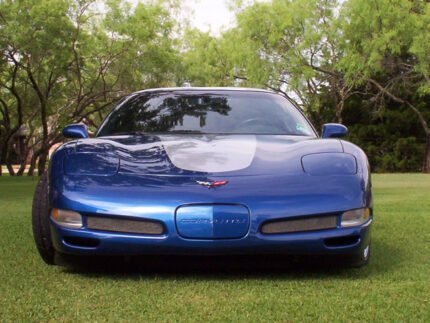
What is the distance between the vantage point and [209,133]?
184 inches

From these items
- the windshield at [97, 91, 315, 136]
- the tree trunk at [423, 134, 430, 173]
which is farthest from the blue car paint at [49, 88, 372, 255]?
the tree trunk at [423, 134, 430, 173]

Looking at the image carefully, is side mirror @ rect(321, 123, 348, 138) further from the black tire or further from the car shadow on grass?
the black tire

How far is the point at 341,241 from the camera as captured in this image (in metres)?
3.77

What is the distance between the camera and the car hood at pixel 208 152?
12.6ft

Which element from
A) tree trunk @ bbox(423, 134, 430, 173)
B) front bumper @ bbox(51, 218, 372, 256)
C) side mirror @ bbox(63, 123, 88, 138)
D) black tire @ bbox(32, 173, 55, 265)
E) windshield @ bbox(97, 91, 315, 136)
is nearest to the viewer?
front bumper @ bbox(51, 218, 372, 256)

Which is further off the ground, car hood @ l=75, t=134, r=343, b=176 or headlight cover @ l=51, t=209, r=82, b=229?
car hood @ l=75, t=134, r=343, b=176

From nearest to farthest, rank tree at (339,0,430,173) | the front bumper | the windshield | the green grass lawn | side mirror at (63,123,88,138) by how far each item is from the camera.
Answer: the green grass lawn
the front bumper
the windshield
side mirror at (63,123,88,138)
tree at (339,0,430,173)

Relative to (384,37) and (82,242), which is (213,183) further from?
(384,37)

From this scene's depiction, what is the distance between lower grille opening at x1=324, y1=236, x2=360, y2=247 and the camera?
3.72 metres

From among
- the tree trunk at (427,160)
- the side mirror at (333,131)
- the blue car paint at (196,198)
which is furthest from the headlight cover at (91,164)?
the tree trunk at (427,160)

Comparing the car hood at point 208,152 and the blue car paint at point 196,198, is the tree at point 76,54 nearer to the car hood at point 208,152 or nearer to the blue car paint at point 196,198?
the car hood at point 208,152

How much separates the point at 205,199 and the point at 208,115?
1429 millimetres

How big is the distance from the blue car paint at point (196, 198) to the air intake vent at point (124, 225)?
0.03m

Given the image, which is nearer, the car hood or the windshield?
the car hood
